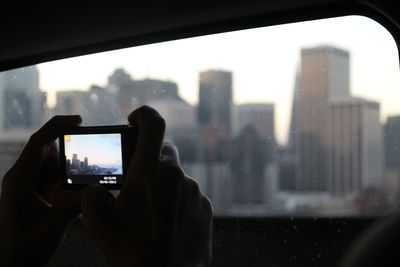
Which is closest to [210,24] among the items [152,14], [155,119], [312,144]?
[152,14]

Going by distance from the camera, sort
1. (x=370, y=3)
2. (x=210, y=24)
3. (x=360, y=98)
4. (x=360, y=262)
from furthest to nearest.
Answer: (x=360, y=98)
(x=210, y=24)
(x=370, y=3)
(x=360, y=262)

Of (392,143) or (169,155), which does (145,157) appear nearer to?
(169,155)

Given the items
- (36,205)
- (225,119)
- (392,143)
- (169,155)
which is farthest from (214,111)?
(169,155)

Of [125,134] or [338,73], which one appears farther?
[338,73]

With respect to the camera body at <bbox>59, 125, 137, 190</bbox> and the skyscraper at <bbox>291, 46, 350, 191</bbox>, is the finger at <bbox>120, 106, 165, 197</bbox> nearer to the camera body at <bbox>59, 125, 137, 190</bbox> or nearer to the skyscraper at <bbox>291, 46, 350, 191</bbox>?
the camera body at <bbox>59, 125, 137, 190</bbox>

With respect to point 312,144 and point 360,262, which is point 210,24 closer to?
point 312,144

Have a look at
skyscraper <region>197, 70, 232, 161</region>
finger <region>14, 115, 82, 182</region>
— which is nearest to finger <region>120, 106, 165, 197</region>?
finger <region>14, 115, 82, 182</region>

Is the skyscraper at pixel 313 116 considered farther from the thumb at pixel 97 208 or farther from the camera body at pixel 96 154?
the thumb at pixel 97 208
